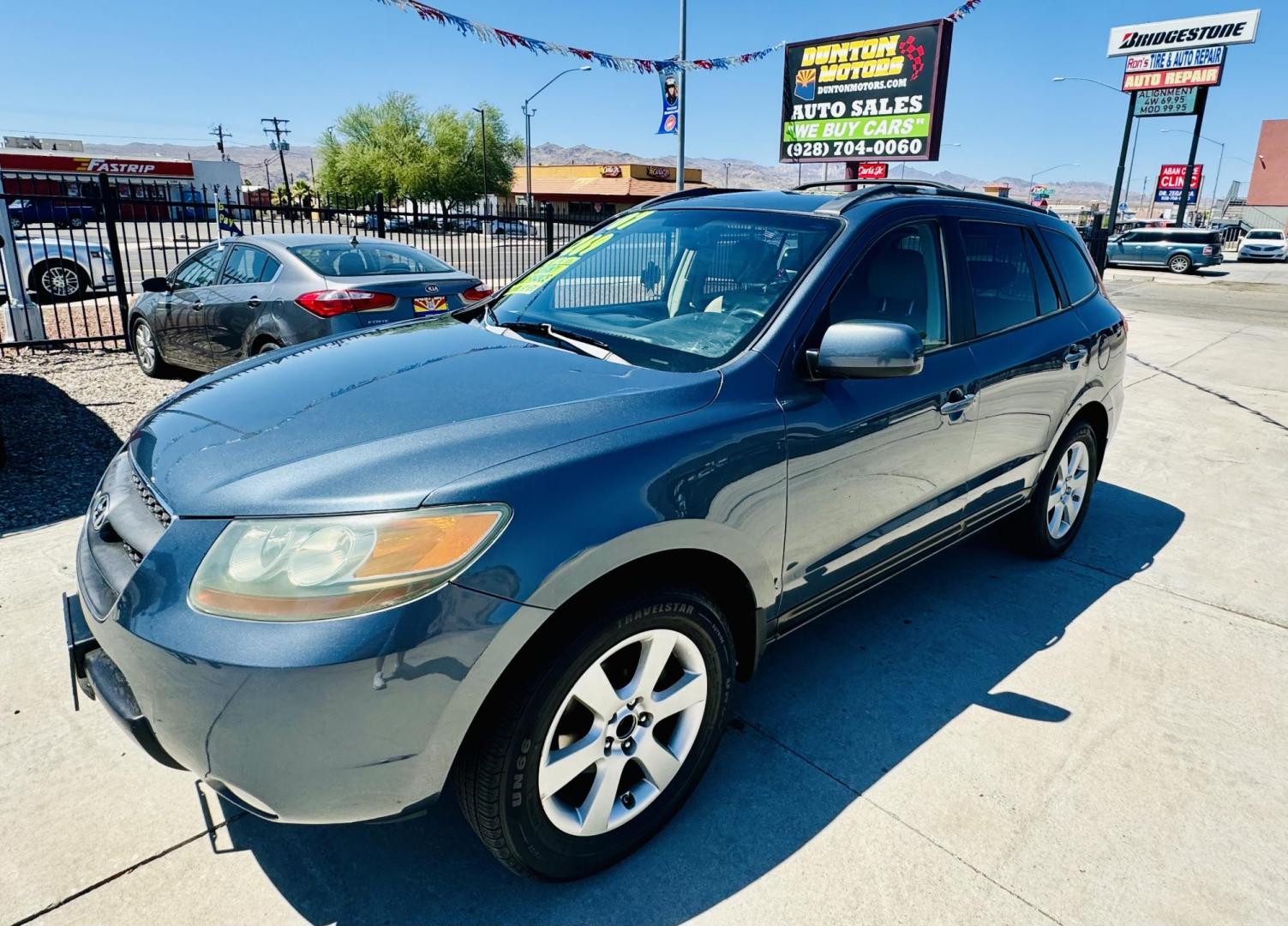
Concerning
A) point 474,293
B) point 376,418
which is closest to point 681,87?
point 474,293

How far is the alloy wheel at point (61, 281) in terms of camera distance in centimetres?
1319

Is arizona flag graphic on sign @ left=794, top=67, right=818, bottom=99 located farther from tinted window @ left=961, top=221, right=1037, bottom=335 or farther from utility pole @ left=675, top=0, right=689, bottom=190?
tinted window @ left=961, top=221, right=1037, bottom=335

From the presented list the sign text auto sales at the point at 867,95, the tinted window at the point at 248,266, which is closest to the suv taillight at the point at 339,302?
the tinted window at the point at 248,266

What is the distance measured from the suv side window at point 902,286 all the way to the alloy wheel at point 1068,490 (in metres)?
1.47

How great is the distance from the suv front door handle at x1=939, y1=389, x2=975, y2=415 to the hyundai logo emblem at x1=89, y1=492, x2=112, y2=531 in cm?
269

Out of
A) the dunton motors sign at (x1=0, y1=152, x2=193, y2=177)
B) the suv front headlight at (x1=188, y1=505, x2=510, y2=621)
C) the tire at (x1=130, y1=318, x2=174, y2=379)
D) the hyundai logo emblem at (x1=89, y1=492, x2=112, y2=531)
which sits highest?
the dunton motors sign at (x1=0, y1=152, x2=193, y2=177)

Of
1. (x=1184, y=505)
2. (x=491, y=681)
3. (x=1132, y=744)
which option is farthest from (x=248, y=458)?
(x=1184, y=505)

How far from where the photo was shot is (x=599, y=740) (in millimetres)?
2086

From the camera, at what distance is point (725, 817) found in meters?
2.46

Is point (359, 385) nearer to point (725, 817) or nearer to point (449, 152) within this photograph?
point (725, 817)

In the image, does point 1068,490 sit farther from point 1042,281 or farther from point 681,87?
point 681,87

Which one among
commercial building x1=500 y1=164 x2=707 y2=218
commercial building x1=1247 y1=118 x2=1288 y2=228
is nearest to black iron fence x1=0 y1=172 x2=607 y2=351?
commercial building x1=500 y1=164 x2=707 y2=218

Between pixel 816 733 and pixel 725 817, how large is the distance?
1.81 feet

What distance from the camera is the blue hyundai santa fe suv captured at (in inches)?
67.9
